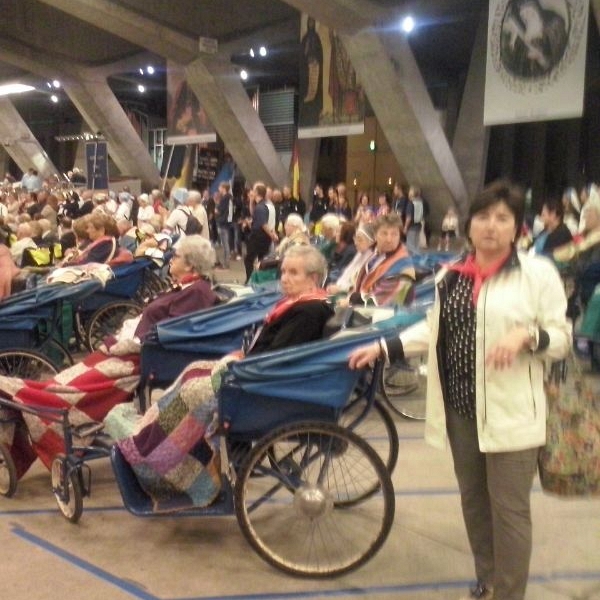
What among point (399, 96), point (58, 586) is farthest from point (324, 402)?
point (399, 96)

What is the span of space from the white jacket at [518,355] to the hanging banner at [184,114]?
15297 mm

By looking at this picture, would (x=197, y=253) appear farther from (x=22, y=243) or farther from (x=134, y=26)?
(x=134, y=26)

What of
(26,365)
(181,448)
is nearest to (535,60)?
(26,365)

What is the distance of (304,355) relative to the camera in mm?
2621

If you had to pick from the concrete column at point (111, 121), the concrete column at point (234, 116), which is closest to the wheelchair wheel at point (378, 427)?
the concrete column at point (234, 116)

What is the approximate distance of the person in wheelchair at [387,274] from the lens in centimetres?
440

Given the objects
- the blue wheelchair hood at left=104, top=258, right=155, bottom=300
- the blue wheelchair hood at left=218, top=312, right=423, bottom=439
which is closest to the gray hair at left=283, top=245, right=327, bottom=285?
the blue wheelchair hood at left=218, top=312, right=423, bottom=439

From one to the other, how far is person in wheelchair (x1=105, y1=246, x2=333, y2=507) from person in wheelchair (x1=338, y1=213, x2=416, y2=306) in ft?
4.59

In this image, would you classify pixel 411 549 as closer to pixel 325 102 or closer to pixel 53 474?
pixel 53 474

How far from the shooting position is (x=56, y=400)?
3.30 m

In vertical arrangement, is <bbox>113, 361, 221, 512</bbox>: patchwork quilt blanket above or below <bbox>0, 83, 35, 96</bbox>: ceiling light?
below

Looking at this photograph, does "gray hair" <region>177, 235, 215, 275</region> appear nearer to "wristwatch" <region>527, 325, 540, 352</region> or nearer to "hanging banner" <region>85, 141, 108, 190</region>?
"wristwatch" <region>527, 325, 540, 352</region>

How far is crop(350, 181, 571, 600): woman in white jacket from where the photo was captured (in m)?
2.09

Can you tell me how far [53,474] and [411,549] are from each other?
150 centimetres
